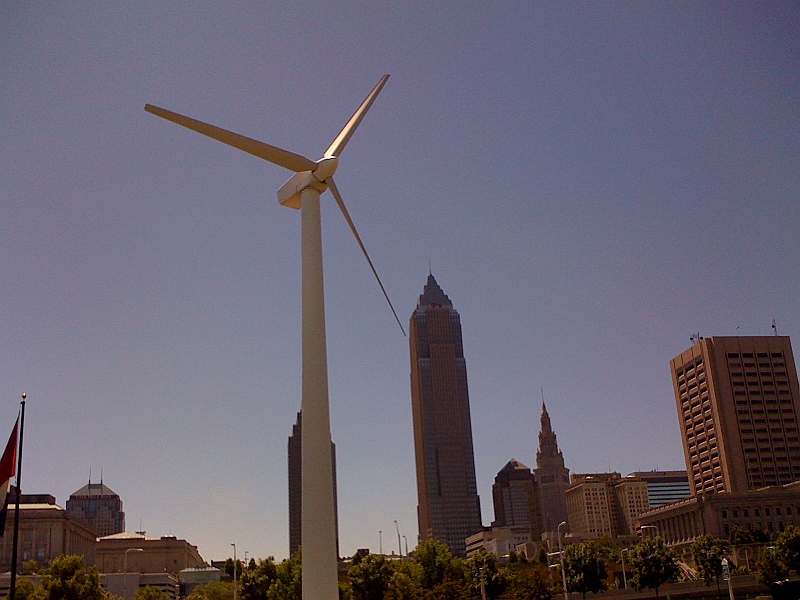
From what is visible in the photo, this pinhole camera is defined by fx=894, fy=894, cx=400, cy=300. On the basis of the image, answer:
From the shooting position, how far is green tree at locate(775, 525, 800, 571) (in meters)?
130

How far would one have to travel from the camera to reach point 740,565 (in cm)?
18300

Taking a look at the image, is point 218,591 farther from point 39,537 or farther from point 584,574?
point 584,574

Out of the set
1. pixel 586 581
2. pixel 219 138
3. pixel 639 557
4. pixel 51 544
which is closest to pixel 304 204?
pixel 219 138

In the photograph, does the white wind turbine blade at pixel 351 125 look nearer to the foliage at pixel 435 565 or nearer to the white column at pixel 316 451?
the white column at pixel 316 451

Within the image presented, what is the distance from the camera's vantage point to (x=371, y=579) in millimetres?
110875

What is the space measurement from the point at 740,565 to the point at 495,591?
307 ft

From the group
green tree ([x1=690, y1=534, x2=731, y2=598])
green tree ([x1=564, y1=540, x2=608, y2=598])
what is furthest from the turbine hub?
green tree ([x1=690, y1=534, x2=731, y2=598])

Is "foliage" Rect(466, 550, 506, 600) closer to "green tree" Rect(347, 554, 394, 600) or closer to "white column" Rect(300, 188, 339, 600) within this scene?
"green tree" Rect(347, 554, 394, 600)

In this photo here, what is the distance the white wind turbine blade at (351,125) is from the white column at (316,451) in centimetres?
874

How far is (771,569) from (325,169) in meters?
106

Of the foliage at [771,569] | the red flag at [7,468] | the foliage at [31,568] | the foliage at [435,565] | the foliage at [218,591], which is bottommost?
the foliage at [771,569]

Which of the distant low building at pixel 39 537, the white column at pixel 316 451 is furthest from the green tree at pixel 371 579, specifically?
the distant low building at pixel 39 537

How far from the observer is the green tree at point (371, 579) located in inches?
4353

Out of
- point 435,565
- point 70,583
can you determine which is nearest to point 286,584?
point 435,565
